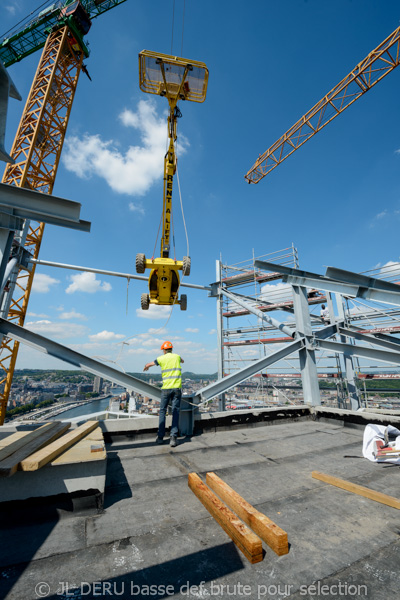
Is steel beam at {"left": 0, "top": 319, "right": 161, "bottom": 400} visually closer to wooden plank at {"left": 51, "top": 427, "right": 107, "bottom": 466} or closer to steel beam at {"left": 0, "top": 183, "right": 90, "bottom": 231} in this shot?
wooden plank at {"left": 51, "top": 427, "right": 107, "bottom": 466}

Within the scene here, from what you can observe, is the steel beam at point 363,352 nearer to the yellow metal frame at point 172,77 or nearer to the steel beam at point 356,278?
the steel beam at point 356,278

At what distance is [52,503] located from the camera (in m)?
2.64

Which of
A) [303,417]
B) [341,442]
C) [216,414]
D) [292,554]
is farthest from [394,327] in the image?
[292,554]

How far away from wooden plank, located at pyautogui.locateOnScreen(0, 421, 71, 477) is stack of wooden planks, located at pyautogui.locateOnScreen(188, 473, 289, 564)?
178 centimetres

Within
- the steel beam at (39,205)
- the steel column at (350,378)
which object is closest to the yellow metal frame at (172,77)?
the steel beam at (39,205)

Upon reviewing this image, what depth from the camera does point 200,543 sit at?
6.92 feet

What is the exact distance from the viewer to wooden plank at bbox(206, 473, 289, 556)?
6.29 feet

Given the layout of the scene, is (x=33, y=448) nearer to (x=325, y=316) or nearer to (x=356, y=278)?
(x=356, y=278)

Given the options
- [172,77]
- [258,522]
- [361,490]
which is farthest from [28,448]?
[172,77]

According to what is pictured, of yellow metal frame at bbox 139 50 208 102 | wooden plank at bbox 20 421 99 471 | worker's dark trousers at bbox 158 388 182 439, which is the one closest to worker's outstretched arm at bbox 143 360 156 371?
worker's dark trousers at bbox 158 388 182 439

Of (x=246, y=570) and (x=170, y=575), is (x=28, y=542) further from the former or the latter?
(x=246, y=570)

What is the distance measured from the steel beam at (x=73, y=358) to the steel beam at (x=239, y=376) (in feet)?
3.72

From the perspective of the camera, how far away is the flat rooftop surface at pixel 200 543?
169cm

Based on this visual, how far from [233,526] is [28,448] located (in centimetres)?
221
